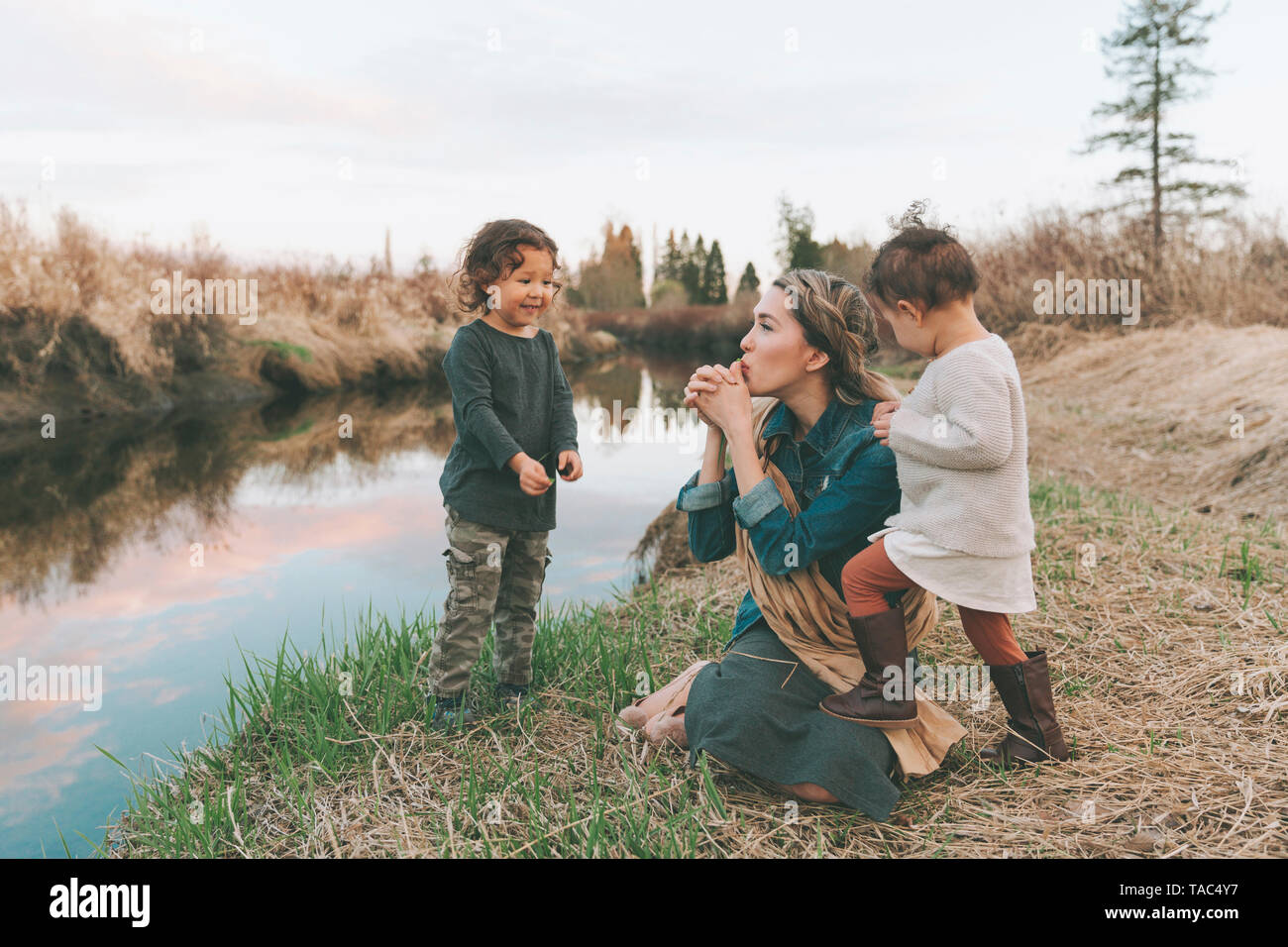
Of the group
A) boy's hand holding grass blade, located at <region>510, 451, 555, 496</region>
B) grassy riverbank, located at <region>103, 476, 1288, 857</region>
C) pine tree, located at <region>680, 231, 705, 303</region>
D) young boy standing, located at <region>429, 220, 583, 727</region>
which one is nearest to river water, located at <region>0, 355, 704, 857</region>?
grassy riverbank, located at <region>103, 476, 1288, 857</region>

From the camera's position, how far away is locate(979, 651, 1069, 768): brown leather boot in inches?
94.0

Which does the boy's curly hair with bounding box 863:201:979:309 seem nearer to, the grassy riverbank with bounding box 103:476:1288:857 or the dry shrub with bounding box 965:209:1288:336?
the grassy riverbank with bounding box 103:476:1288:857

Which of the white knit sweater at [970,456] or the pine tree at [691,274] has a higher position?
the pine tree at [691,274]

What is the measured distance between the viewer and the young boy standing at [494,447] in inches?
111

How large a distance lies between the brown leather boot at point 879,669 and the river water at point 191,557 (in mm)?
2235

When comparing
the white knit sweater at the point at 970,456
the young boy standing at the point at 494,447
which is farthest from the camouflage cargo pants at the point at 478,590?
the white knit sweater at the point at 970,456

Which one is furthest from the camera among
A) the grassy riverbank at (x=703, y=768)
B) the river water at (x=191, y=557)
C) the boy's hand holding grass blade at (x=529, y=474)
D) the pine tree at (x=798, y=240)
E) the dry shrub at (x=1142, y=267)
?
the pine tree at (x=798, y=240)

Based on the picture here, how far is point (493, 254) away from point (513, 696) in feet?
4.93

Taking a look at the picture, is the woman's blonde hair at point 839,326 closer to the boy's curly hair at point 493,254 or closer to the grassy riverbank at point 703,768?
the boy's curly hair at point 493,254

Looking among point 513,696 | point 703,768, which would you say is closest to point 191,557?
point 513,696

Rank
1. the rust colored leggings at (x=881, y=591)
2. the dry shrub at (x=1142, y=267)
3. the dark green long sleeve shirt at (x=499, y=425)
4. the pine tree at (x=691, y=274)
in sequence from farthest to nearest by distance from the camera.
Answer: the pine tree at (x=691, y=274) → the dry shrub at (x=1142, y=267) → the dark green long sleeve shirt at (x=499, y=425) → the rust colored leggings at (x=881, y=591)

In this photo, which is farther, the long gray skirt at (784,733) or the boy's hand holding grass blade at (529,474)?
the boy's hand holding grass blade at (529,474)

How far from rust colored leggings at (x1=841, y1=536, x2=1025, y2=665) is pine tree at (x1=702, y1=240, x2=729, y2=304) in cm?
4868

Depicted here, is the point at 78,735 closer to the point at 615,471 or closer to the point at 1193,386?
the point at 615,471
